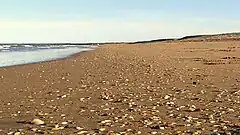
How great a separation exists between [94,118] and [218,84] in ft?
22.1

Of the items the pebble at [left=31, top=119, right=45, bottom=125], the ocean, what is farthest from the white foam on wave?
the pebble at [left=31, top=119, right=45, bottom=125]

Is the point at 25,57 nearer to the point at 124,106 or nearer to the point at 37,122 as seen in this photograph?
the point at 124,106

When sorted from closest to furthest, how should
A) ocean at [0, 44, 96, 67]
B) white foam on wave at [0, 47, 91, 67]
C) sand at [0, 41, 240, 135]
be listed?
sand at [0, 41, 240, 135] < white foam on wave at [0, 47, 91, 67] < ocean at [0, 44, 96, 67]

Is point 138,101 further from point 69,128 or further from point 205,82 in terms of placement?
point 205,82

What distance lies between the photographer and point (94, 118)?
27.9 feet

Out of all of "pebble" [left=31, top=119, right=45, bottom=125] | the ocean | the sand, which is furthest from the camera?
the ocean

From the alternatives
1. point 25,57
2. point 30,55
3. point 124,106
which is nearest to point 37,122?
point 124,106

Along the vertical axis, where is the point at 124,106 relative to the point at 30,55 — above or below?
above

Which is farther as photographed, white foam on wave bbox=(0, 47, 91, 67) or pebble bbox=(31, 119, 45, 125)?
white foam on wave bbox=(0, 47, 91, 67)

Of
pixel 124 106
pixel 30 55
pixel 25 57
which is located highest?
pixel 124 106

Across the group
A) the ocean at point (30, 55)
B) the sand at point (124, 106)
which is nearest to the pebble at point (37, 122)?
the sand at point (124, 106)

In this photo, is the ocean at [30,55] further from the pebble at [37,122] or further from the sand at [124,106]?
the pebble at [37,122]

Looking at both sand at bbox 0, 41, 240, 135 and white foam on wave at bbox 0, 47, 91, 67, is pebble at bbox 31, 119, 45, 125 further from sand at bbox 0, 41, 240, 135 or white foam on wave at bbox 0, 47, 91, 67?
white foam on wave at bbox 0, 47, 91, 67

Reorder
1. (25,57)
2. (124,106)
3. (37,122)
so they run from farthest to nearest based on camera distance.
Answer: (25,57), (124,106), (37,122)
